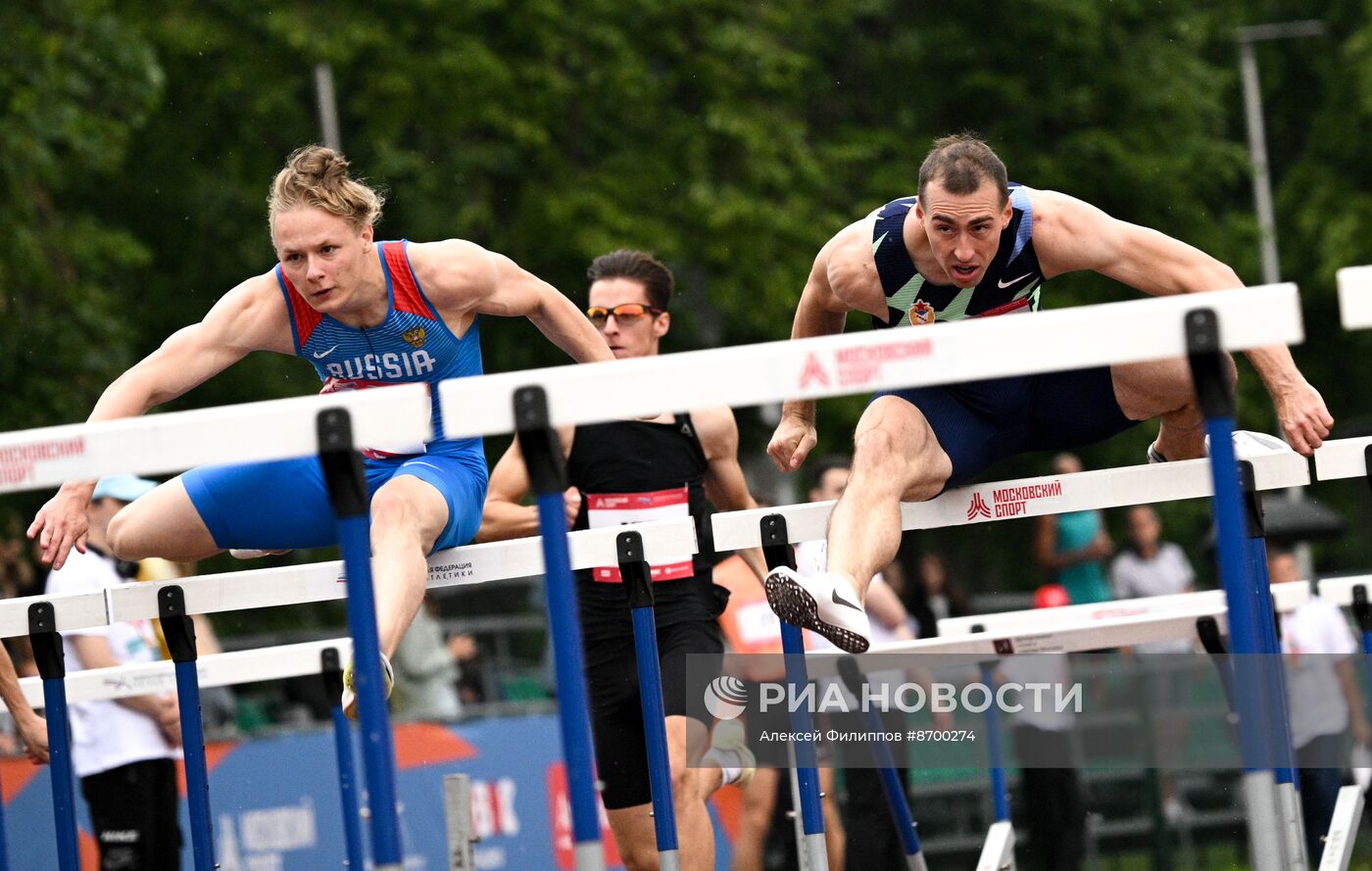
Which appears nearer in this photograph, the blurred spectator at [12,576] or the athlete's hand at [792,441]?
the athlete's hand at [792,441]

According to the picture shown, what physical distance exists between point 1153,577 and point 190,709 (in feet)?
25.4

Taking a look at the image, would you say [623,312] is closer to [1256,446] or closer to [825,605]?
[1256,446]

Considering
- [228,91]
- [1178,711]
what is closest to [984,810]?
[1178,711]

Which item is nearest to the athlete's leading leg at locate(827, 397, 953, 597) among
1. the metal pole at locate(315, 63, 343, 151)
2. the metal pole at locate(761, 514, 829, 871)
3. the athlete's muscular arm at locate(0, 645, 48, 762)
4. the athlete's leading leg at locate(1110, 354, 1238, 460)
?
the metal pole at locate(761, 514, 829, 871)

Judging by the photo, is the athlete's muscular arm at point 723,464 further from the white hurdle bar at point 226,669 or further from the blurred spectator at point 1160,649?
the blurred spectator at point 1160,649

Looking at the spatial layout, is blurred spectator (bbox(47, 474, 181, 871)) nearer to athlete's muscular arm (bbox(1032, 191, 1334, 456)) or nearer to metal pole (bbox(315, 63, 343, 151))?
athlete's muscular arm (bbox(1032, 191, 1334, 456))

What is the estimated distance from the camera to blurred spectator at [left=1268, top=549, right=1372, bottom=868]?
8.77 meters

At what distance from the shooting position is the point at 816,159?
15.3 metres

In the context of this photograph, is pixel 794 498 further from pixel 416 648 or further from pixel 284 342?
pixel 284 342

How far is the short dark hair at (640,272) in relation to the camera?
21.1 ft

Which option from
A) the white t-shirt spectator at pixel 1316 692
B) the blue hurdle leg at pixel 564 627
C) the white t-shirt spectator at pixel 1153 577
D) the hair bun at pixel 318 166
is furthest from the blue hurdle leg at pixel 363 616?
the white t-shirt spectator at pixel 1153 577

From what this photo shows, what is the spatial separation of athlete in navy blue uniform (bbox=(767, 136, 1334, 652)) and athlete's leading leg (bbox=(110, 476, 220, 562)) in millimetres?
1619

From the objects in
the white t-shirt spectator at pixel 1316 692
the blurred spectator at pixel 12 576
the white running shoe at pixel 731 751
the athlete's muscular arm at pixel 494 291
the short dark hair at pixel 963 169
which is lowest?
the white t-shirt spectator at pixel 1316 692

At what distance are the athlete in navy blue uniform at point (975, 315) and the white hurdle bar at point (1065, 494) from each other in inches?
3.1
